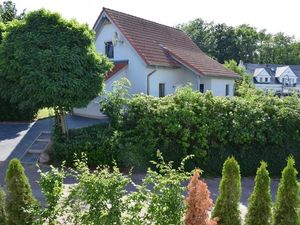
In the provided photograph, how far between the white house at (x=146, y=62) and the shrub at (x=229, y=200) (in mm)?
14482

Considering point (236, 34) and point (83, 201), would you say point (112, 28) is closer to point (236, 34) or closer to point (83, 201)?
point (83, 201)

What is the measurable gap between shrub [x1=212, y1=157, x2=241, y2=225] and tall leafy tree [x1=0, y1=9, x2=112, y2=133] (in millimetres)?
7709

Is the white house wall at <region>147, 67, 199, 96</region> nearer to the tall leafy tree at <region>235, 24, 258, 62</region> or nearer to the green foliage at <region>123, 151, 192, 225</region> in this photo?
the green foliage at <region>123, 151, 192, 225</region>

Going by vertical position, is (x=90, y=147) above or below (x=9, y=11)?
below

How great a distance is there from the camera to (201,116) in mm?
12273

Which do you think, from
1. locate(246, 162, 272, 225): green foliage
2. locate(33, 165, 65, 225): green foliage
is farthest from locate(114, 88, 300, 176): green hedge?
locate(33, 165, 65, 225): green foliage

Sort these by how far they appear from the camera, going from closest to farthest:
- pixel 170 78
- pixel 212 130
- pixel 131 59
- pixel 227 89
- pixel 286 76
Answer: pixel 212 130, pixel 131 59, pixel 170 78, pixel 227 89, pixel 286 76

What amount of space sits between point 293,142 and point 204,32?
190 ft

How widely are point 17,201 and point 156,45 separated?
19.1 metres

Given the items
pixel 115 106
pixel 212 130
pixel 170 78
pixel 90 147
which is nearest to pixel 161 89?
pixel 170 78

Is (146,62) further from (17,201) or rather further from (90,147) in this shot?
(17,201)

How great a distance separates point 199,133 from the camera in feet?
39.3

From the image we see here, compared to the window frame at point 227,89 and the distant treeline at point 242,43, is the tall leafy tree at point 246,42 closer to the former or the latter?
the distant treeline at point 242,43

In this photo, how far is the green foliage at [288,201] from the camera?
211 inches
